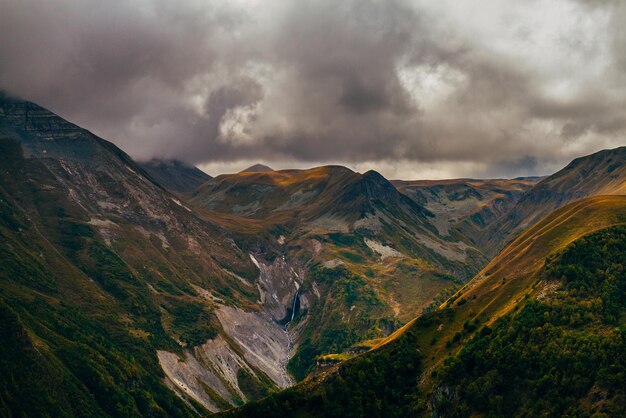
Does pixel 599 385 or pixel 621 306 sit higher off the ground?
pixel 621 306

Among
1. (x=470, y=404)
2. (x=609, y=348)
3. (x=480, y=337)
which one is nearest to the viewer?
(x=609, y=348)

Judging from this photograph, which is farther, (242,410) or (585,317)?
(242,410)

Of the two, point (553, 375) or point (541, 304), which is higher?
point (541, 304)

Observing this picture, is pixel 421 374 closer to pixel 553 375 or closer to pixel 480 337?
pixel 480 337

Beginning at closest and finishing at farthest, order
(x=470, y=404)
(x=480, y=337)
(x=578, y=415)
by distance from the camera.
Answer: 1. (x=578, y=415)
2. (x=470, y=404)
3. (x=480, y=337)

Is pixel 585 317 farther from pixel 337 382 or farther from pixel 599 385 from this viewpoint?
pixel 337 382

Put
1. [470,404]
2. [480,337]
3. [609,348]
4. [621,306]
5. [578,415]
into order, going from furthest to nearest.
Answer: [480,337] → [621,306] → [470,404] → [609,348] → [578,415]

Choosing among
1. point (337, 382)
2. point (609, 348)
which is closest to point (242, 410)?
point (337, 382)

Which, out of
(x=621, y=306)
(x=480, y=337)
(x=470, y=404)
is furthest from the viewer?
(x=480, y=337)

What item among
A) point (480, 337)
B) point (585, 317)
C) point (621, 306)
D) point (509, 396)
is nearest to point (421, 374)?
point (480, 337)
